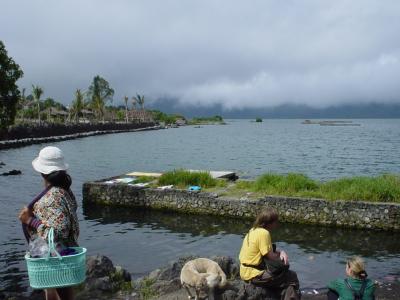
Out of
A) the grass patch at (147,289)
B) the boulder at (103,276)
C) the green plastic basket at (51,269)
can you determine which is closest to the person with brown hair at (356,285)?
the green plastic basket at (51,269)

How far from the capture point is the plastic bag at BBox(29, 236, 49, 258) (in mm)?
4695

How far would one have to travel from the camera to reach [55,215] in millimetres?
4855

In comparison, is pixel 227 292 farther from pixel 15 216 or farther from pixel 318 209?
pixel 15 216

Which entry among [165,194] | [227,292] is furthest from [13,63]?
[227,292]

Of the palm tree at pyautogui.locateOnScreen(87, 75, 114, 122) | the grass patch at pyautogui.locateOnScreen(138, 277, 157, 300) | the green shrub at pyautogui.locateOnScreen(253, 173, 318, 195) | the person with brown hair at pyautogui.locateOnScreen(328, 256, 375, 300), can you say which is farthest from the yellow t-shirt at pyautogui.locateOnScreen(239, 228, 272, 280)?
the palm tree at pyautogui.locateOnScreen(87, 75, 114, 122)

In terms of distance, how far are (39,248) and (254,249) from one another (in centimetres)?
322

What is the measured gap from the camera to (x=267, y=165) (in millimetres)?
40625

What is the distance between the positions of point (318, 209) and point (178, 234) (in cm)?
519

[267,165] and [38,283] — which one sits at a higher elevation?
[38,283]

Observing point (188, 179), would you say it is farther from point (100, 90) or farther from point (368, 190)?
point (100, 90)

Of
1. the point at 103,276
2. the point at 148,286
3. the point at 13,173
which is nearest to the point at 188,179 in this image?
the point at 103,276

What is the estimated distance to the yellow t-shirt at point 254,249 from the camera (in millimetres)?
6508

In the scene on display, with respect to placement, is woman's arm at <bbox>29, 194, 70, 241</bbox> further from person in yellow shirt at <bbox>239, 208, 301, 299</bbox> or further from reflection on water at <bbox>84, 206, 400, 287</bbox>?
reflection on water at <bbox>84, 206, 400, 287</bbox>

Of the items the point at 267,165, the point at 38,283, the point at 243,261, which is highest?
the point at 38,283
